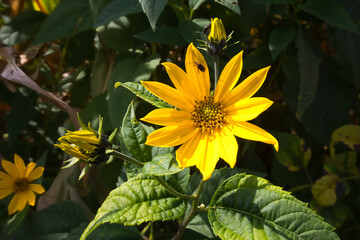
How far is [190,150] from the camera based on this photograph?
737 millimetres

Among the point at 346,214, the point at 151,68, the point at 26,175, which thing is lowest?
the point at 26,175

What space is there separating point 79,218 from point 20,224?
0.19 metres

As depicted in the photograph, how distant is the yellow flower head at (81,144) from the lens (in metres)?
A: 0.69

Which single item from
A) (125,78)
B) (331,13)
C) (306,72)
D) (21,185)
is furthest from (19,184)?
(331,13)

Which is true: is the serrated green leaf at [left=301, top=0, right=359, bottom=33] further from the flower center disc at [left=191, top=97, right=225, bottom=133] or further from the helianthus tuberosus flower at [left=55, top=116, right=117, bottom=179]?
the helianthus tuberosus flower at [left=55, top=116, right=117, bottom=179]

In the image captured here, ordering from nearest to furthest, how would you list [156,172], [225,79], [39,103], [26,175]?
[156,172]
[225,79]
[26,175]
[39,103]

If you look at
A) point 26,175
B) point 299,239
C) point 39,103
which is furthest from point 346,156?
point 39,103

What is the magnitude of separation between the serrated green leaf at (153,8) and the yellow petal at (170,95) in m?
0.17

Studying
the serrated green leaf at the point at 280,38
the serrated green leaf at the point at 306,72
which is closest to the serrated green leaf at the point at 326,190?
the serrated green leaf at the point at 306,72

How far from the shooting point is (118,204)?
705mm

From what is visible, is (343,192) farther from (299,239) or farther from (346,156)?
(299,239)

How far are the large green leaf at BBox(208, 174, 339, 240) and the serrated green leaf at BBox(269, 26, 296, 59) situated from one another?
0.41 m

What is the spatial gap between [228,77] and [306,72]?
406 millimetres

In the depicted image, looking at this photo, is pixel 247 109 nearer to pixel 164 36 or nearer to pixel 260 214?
pixel 260 214
